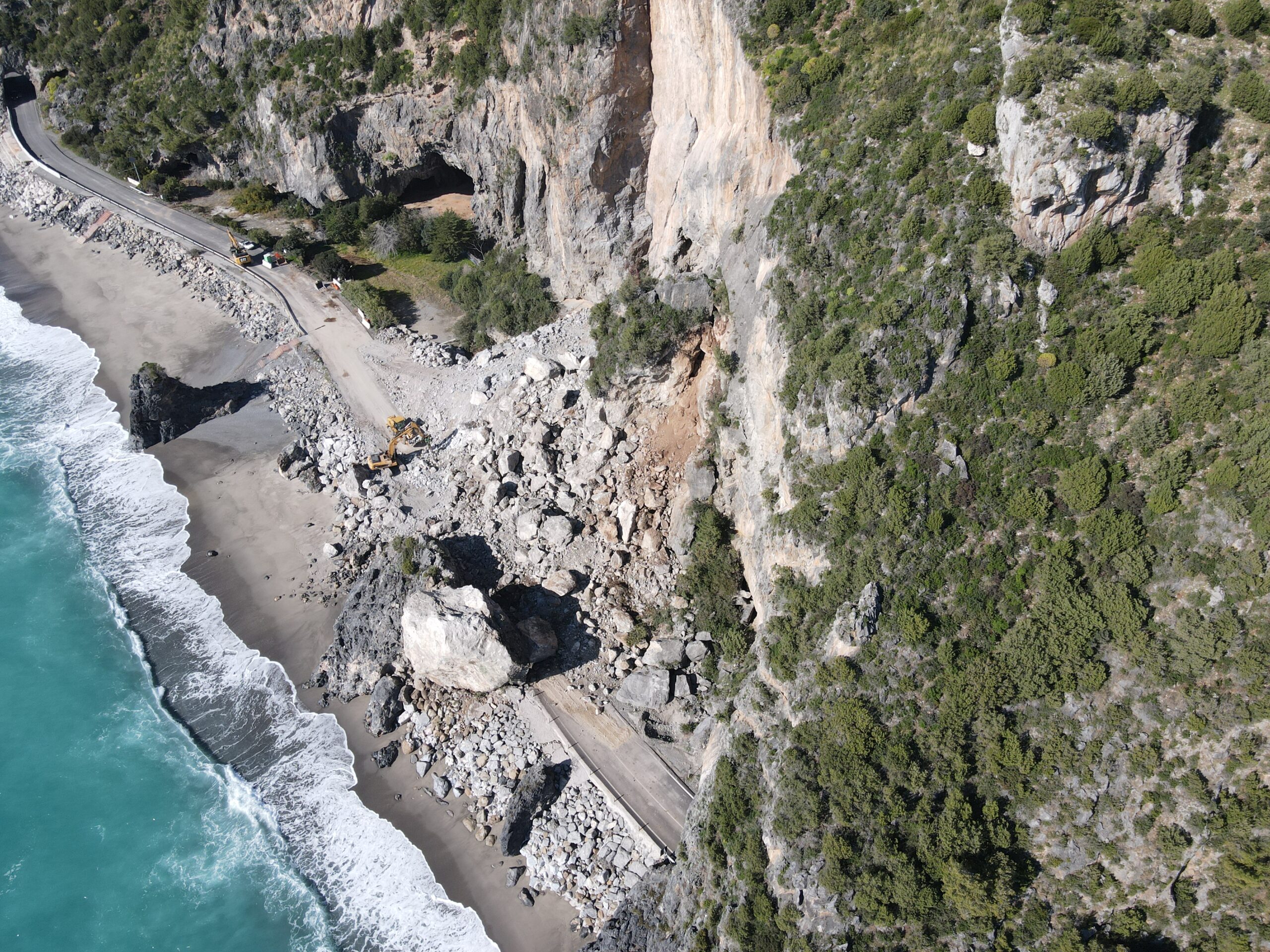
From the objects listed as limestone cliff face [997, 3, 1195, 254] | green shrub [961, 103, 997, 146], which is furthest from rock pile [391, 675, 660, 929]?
green shrub [961, 103, 997, 146]

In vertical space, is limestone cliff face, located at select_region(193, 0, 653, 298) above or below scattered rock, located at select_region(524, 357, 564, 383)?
above

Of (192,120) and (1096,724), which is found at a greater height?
(192,120)

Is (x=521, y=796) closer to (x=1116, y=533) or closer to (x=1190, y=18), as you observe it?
(x=1116, y=533)

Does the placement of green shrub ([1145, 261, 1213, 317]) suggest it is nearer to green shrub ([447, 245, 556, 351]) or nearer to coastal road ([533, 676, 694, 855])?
coastal road ([533, 676, 694, 855])

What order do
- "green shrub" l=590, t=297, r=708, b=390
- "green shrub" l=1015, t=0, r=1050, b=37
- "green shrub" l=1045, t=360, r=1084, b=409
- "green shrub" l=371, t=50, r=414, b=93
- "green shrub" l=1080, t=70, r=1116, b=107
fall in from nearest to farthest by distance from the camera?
1. "green shrub" l=1080, t=70, r=1116, b=107
2. "green shrub" l=1045, t=360, r=1084, b=409
3. "green shrub" l=1015, t=0, r=1050, b=37
4. "green shrub" l=590, t=297, r=708, b=390
5. "green shrub" l=371, t=50, r=414, b=93

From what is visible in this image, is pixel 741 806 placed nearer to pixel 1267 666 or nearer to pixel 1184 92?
pixel 1267 666

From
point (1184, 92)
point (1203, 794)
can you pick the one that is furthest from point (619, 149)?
point (1203, 794)
